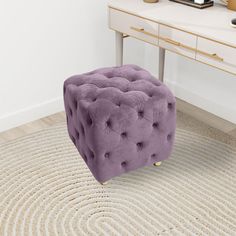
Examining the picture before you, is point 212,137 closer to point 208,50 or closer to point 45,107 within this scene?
point 208,50

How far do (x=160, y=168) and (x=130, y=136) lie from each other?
0.40 meters

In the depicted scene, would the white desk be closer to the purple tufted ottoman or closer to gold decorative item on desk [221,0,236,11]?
gold decorative item on desk [221,0,236,11]

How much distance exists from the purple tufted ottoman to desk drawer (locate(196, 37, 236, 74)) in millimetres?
300

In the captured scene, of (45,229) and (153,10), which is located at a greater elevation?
(153,10)

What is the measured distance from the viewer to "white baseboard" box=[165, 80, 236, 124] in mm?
3028

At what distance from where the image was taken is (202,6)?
272 centimetres

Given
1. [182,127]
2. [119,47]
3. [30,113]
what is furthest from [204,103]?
[30,113]

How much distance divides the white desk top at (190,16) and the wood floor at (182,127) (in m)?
0.74

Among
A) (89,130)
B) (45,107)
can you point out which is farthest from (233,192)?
(45,107)

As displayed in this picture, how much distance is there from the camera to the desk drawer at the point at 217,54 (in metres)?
2.28

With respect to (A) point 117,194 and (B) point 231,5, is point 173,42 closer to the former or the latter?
(B) point 231,5

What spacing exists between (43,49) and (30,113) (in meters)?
0.45

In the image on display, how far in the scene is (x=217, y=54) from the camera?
7.67 feet

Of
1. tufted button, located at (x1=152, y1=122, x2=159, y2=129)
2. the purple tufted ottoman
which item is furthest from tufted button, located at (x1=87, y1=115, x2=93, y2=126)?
tufted button, located at (x1=152, y1=122, x2=159, y2=129)
